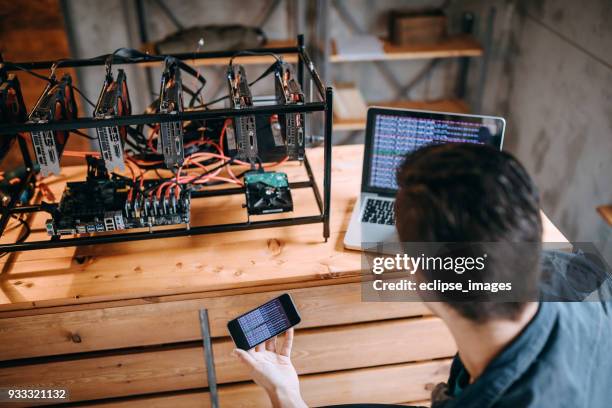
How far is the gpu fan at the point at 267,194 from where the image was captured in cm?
162

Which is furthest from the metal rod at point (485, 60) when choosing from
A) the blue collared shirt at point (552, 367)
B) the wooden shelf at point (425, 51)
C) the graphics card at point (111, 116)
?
the blue collared shirt at point (552, 367)

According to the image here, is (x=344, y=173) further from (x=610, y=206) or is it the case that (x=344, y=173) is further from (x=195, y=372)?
(x=610, y=206)

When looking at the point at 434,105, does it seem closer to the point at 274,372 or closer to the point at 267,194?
the point at 267,194

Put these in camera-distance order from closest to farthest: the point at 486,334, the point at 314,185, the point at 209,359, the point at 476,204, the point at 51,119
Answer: the point at 476,204, the point at 486,334, the point at 51,119, the point at 209,359, the point at 314,185

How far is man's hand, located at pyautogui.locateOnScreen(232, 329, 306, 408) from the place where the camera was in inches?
51.3

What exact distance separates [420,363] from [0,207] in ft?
4.56

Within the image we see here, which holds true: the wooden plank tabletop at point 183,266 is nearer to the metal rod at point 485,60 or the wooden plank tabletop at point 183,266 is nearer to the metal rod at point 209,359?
the metal rod at point 209,359

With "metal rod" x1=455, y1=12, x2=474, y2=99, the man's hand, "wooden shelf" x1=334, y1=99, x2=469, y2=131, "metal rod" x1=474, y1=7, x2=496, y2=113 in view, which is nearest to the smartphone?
the man's hand

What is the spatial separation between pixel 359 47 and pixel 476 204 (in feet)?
7.80

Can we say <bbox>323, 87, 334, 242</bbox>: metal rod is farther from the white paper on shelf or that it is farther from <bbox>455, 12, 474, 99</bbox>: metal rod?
<bbox>455, 12, 474, 99</bbox>: metal rod

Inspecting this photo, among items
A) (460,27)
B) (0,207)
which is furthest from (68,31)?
(460,27)

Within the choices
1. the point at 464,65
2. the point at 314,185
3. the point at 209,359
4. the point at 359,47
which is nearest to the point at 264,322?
the point at 209,359

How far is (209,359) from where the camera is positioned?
1.62m

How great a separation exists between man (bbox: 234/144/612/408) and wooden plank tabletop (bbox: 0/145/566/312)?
55cm
